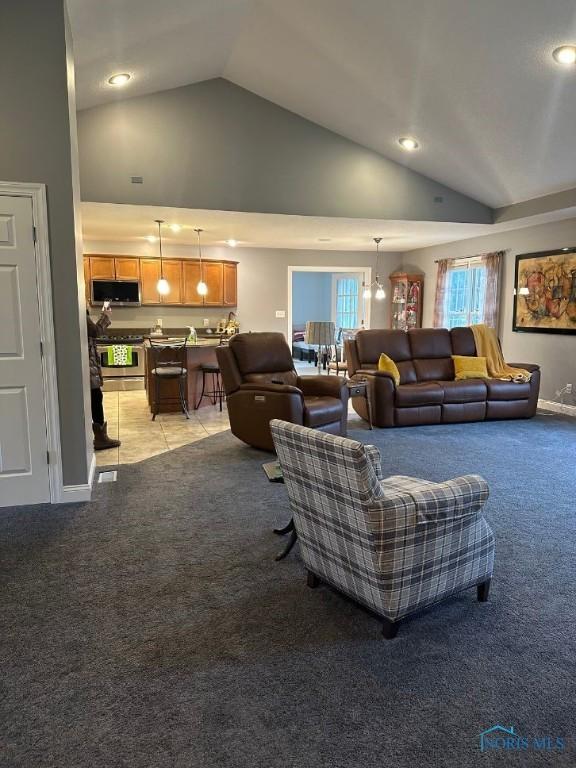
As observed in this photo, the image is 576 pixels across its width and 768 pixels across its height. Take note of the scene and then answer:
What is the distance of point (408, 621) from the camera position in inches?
91.9

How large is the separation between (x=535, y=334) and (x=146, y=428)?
5381 millimetres

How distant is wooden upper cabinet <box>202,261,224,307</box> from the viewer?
9.55 m

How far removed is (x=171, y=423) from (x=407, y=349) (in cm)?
310

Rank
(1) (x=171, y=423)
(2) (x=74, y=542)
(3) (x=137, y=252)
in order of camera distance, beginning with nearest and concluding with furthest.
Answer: (2) (x=74, y=542)
(1) (x=171, y=423)
(3) (x=137, y=252)

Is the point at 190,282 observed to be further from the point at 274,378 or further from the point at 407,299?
the point at 274,378

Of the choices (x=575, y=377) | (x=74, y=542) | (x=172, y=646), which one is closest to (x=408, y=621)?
(x=172, y=646)

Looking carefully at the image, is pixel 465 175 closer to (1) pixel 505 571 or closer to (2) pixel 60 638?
(1) pixel 505 571

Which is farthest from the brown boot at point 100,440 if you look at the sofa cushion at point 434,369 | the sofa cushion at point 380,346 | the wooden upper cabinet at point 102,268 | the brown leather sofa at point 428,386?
the wooden upper cabinet at point 102,268

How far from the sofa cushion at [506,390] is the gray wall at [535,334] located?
Result: 877 millimetres

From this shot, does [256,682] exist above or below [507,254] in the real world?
below

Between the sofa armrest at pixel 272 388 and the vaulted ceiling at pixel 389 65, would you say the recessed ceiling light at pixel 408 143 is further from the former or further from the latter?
the sofa armrest at pixel 272 388

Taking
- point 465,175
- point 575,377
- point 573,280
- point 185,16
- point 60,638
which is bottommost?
point 60,638

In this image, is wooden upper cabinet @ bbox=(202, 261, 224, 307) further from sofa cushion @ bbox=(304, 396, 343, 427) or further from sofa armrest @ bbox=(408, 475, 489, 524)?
sofa armrest @ bbox=(408, 475, 489, 524)

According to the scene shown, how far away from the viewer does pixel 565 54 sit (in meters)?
4.02
